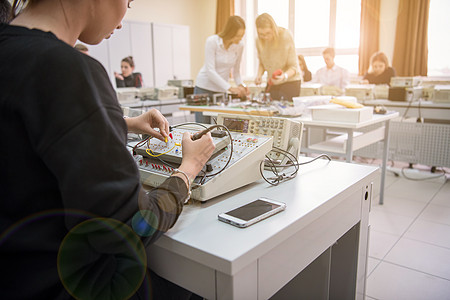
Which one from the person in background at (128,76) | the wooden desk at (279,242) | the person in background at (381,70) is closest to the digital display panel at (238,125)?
the wooden desk at (279,242)

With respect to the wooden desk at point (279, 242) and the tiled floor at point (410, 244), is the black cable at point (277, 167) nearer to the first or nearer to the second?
the wooden desk at point (279, 242)

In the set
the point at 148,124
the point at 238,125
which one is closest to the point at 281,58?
the point at 238,125

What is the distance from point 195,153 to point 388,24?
19.5 ft

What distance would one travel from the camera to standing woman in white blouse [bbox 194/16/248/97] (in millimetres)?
3336

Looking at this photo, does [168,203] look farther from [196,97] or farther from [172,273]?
[196,97]

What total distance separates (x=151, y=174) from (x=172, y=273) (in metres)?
0.30

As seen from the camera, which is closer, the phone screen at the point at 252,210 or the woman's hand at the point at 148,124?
the phone screen at the point at 252,210

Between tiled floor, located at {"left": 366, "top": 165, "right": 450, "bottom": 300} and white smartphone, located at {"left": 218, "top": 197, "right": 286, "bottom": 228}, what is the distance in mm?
1133

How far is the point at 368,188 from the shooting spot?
116 cm

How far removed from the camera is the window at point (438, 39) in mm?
5211

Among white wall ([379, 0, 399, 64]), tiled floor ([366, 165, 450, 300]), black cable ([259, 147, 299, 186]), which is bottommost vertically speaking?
tiled floor ([366, 165, 450, 300])

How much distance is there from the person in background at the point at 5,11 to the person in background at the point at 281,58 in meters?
2.66

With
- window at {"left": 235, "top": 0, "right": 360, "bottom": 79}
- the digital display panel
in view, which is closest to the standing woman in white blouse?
the digital display panel

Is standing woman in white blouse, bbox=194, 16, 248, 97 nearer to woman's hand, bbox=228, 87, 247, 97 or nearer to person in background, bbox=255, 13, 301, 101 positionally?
woman's hand, bbox=228, 87, 247, 97
